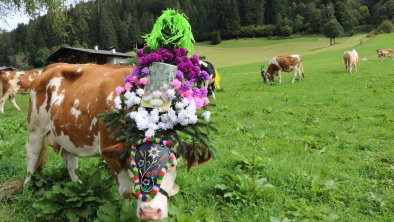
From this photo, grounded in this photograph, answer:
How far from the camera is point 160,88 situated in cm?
313

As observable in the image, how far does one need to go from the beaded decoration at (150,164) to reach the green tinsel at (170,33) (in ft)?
3.36

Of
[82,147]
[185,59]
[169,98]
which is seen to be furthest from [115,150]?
[82,147]

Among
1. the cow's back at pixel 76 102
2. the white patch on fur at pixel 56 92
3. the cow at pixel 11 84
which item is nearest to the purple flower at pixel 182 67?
the cow's back at pixel 76 102

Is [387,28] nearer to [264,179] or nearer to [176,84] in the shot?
[264,179]

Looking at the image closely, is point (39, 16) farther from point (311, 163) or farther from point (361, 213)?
point (361, 213)

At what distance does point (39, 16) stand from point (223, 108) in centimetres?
709

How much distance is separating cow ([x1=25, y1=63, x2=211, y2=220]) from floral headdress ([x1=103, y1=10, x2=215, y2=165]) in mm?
201

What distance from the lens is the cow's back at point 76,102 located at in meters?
4.13

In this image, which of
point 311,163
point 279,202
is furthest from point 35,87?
point 311,163

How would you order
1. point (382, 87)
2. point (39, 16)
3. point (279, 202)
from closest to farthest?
point (279, 202), point (39, 16), point (382, 87)

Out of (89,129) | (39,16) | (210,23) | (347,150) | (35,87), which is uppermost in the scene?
(210,23)

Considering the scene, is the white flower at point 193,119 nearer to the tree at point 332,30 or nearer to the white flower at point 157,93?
the white flower at point 157,93

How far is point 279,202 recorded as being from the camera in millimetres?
4707

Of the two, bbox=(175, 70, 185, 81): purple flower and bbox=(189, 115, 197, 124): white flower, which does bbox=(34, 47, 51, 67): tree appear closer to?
bbox=(175, 70, 185, 81): purple flower
